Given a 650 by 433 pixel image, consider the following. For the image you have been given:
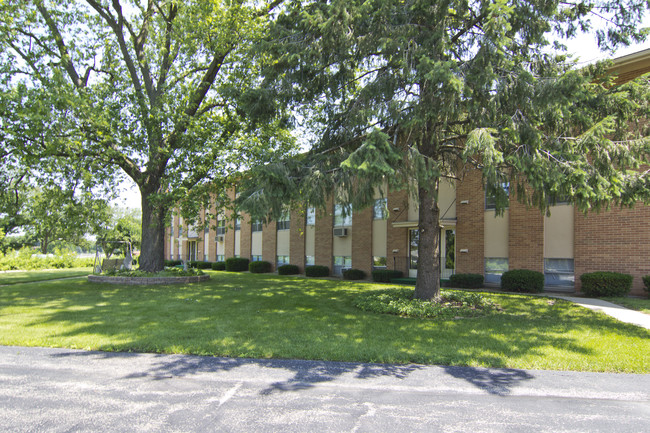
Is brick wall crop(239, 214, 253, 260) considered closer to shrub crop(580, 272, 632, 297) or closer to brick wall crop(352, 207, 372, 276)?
brick wall crop(352, 207, 372, 276)

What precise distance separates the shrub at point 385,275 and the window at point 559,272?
6.04 meters

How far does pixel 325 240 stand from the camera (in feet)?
74.3

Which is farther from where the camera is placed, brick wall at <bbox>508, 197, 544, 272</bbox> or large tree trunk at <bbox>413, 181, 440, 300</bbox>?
A: brick wall at <bbox>508, 197, 544, 272</bbox>

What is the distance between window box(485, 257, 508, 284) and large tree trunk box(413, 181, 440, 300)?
621 cm

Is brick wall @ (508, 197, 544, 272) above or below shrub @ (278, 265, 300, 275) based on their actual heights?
above

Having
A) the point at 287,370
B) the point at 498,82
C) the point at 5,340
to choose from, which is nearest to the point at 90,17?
the point at 5,340

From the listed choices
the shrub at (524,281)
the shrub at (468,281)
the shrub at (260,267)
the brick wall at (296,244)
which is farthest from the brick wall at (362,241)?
the shrub at (260,267)

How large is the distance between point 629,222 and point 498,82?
8.74m

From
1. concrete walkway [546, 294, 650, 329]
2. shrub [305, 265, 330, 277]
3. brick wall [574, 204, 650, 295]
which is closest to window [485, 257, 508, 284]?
brick wall [574, 204, 650, 295]

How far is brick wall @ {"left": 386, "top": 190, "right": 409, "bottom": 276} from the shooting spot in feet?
61.3

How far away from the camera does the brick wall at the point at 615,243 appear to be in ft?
41.8

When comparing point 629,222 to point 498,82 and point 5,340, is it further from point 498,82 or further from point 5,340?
point 5,340

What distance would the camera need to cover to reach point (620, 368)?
18.2ft

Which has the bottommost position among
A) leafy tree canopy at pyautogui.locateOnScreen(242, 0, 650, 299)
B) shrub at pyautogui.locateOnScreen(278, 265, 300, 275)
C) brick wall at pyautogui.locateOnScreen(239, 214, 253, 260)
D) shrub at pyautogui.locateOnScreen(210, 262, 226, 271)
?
shrub at pyautogui.locateOnScreen(210, 262, 226, 271)
